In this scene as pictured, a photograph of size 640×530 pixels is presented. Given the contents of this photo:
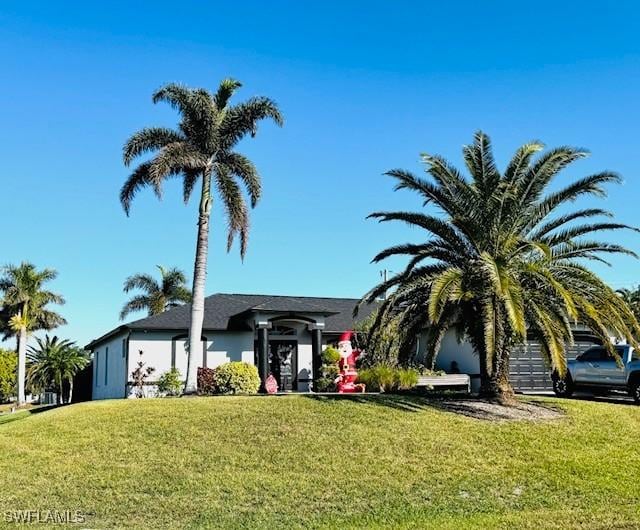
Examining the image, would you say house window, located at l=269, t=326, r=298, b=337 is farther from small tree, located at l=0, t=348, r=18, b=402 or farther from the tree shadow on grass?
small tree, located at l=0, t=348, r=18, b=402

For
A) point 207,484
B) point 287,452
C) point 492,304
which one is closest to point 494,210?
point 492,304

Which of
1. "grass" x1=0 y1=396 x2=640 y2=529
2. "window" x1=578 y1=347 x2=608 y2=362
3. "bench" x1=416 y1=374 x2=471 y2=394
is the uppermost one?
"window" x1=578 y1=347 x2=608 y2=362

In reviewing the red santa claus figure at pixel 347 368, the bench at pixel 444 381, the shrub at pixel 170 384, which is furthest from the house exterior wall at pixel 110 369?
the bench at pixel 444 381

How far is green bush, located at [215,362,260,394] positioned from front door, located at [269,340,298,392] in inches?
184

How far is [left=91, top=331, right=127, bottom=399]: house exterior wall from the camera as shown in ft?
88.7

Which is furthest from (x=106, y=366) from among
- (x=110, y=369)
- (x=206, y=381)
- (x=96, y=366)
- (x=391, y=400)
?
(x=391, y=400)

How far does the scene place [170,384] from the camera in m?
24.2

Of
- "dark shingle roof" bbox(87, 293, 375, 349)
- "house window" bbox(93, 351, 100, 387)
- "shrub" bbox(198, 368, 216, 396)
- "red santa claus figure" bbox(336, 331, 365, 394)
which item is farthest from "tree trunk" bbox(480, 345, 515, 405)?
"house window" bbox(93, 351, 100, 387)

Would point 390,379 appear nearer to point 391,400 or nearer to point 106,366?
point 391,400

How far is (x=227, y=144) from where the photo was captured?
2392cm

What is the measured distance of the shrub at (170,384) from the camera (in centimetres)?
2422

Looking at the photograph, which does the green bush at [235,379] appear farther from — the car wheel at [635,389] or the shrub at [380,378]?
the car wheel at [635,389]

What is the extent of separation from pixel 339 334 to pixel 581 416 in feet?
44.0

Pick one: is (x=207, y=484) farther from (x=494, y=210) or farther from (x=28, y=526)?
(x=494, y=210)
